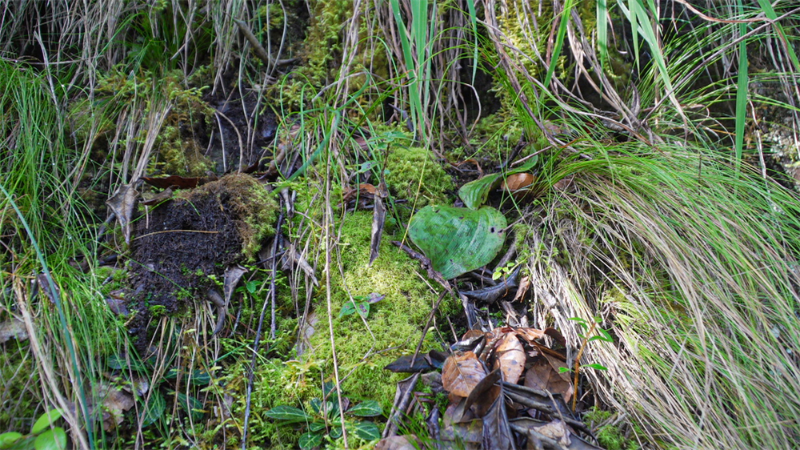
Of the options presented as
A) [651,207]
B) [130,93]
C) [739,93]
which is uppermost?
[739,93]

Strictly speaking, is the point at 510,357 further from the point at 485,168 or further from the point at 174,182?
the point at 174,182

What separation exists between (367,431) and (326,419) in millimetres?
112

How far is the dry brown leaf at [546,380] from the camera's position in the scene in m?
1.14

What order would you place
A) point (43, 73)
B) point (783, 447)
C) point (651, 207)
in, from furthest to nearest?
1. point (43, 73)
2. point (651, 207)
3. point (783, 447)

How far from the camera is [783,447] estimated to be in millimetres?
955

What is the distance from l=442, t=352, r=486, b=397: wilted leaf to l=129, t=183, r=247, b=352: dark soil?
75 cm

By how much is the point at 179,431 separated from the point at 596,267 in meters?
1.24

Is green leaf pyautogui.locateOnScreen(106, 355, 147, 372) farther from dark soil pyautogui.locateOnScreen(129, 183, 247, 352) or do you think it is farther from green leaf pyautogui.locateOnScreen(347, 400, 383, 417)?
green leaf pyautogui.locateOnScreen(347, 400, 383, 417)

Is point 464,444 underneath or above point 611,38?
underneath

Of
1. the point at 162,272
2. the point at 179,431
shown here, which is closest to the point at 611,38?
the point at 162,272

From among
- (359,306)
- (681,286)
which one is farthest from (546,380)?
(359,306)

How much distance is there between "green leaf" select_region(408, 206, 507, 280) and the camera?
142 centimetres

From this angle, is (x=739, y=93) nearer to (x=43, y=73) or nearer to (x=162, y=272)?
(x=162, y=272)

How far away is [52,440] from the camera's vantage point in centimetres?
90
